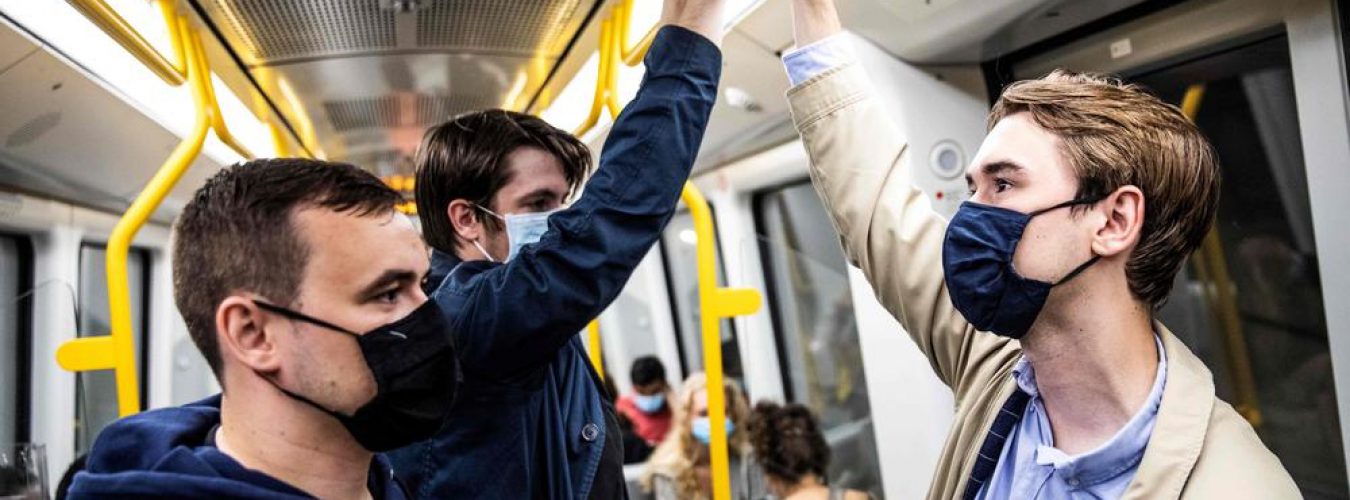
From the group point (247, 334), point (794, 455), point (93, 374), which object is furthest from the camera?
point (93, 374)

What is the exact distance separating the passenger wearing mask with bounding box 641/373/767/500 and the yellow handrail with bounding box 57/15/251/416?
299 centimetres

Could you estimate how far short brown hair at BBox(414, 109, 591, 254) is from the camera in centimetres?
233

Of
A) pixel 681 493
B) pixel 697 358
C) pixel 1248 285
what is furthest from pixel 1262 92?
pixel 697 358

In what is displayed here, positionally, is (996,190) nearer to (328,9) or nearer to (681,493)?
(328,9)

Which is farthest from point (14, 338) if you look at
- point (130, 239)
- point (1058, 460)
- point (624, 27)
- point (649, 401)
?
point (1058, 460)

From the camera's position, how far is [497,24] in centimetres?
337

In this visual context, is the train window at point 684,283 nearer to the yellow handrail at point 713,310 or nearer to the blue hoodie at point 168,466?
the yellow handrail at point 713,310

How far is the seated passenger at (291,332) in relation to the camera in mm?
1528

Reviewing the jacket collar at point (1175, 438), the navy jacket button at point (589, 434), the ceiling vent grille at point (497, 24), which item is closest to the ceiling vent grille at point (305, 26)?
the ceiling vent grille at point (497, 24)

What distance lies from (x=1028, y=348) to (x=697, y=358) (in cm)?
612

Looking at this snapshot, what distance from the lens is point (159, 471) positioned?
140cm

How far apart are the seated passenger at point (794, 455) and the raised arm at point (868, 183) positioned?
8.30ft

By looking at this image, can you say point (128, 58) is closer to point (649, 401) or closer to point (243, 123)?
point (243, 123)

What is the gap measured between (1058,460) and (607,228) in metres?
0.87
